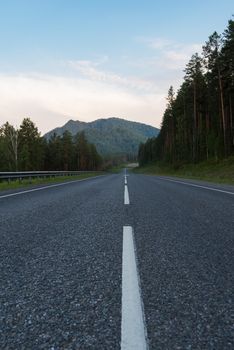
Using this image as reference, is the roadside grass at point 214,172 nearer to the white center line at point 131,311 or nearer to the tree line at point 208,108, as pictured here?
the tree line at point 208,108

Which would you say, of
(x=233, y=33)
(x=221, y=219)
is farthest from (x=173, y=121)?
(x=221, y=219)

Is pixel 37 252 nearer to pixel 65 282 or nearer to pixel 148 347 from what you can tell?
pixel 65 282

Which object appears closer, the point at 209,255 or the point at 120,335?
the point at 120,335

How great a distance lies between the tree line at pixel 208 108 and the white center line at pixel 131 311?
36.4m

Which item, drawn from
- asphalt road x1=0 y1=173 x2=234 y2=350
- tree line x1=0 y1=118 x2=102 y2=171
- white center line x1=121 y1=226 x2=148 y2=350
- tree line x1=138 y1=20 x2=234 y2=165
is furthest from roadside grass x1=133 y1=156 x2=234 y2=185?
tree line x1=0 y1=118 x2=102 y2=171

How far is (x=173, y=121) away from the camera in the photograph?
78.3 meters

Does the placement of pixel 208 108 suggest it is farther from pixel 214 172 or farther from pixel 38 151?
pixel 38 151

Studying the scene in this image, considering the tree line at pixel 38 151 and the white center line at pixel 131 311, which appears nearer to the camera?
the white center line at pixel 131 311

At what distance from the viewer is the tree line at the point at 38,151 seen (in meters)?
63.3

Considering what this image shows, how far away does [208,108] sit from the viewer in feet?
173

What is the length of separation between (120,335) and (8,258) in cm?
221

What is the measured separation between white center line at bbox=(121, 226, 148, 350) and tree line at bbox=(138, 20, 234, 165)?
36411 mm

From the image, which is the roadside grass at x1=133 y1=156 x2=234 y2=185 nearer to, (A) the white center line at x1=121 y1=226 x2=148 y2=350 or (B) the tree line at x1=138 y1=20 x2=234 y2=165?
(B) the tree line at x1=138 y1=20 x2=234 y2=165

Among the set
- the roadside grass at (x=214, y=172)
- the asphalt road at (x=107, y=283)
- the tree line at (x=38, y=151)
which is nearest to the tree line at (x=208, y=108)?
the roadside grass at (x=214, y=172)
